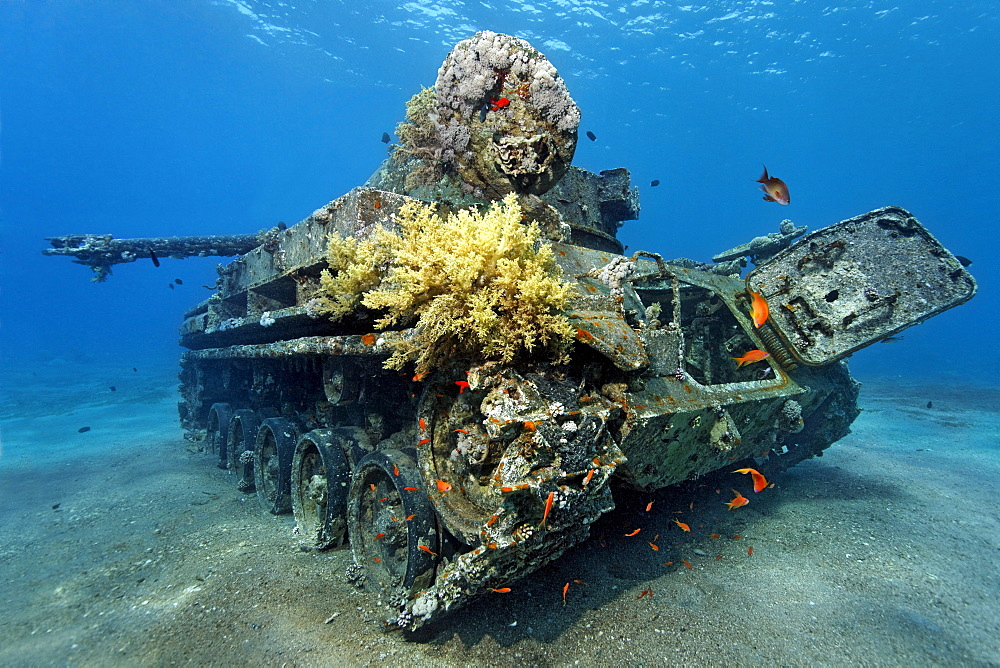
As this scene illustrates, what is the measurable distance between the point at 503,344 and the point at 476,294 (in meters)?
0.40

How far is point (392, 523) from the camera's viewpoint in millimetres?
3873

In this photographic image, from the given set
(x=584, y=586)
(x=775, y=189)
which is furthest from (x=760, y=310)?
(x=584, y=586)

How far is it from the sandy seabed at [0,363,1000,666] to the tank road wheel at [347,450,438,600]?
32 cm

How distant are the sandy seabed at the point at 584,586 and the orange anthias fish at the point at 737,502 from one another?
0.42ft

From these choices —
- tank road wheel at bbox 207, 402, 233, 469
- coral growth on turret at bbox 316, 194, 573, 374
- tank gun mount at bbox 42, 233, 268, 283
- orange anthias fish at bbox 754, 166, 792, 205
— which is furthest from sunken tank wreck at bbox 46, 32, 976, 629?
tank gun mount at bbox 42, 233, 268, 283

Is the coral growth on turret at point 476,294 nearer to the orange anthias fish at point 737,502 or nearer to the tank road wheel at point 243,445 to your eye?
the orange anthias fish at point 737,502

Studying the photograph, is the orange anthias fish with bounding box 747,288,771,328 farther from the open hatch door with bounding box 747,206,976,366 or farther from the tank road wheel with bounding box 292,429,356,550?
the tank road wheel with bounding box 292,429,356,550

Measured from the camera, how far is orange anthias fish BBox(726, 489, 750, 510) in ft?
15.7

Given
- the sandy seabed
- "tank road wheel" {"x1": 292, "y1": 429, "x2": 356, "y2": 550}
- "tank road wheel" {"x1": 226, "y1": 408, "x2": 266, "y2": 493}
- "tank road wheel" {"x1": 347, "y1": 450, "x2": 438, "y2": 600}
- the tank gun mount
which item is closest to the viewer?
the sandy seabed

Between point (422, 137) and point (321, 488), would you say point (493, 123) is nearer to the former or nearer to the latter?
point (422, 137)

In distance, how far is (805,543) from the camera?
191 inches

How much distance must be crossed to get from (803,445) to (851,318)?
9.50 feet

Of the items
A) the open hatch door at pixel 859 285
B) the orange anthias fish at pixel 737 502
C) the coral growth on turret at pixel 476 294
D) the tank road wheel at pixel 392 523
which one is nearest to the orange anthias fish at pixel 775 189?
the open hatch door at pixel 859 285

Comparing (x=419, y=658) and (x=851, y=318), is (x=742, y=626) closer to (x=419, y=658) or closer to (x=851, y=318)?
(x=419, y=658)
